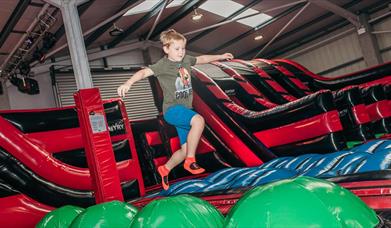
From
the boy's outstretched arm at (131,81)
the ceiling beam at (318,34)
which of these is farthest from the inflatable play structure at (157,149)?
the ceiling beam at (318,34)

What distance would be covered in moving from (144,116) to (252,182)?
9.29 m

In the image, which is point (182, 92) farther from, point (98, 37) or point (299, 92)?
point (98, 37)

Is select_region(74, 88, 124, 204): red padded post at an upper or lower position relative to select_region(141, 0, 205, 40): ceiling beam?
lower

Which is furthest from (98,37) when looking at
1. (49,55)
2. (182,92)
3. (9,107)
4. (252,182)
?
(252,182)

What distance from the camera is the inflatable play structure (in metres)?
2.56

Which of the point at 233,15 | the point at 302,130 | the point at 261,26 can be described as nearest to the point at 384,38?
the point at 261,26

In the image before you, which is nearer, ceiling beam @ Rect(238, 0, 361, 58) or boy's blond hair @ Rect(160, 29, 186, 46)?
boy's blond hair @ Rect(160, 29, 186, 46)

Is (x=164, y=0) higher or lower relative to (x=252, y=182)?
higher

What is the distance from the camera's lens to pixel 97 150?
114 inches

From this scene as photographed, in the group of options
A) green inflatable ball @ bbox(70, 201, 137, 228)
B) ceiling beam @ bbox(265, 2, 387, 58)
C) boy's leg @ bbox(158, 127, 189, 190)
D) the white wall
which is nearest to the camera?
green inflatable ball @ bbox(70, 201, 137, 228)

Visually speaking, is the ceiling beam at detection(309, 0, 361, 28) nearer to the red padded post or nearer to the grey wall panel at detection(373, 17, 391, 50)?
the grey wall panel at detection(373, 17, 391, 50)

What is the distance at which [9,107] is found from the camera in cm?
963

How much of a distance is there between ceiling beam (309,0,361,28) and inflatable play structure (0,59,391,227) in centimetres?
673

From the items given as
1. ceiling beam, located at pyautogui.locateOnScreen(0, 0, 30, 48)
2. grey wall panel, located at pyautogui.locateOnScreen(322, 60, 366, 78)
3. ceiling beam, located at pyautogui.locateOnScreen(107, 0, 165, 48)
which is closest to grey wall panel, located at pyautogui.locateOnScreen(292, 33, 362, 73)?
grey wall panel, located at pyautogui.locateOnScreen(322, 60, 366, 78)
